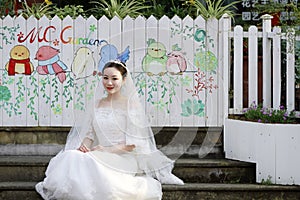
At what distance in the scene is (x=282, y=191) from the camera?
4805mm

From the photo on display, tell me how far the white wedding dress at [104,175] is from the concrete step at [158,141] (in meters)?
0.66

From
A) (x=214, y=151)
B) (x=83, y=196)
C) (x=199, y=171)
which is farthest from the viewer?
(x=214, y=151)

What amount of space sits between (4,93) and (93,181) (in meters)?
1.83

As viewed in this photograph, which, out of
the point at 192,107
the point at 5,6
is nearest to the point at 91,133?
the point at 192,107

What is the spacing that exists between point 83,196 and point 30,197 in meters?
0.67

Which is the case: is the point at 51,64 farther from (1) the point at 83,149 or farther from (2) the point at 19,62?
(1) the point at 83,149

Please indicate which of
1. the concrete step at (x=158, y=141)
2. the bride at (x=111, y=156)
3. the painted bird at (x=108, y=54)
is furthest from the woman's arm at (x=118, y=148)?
the painted bird at (x=108, y=54)

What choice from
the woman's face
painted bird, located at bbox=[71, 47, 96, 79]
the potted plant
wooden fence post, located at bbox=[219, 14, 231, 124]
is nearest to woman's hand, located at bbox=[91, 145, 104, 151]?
the woman's face

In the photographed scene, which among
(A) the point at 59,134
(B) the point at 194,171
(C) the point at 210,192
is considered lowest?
(C) the point at 210,192

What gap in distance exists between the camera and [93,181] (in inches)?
170

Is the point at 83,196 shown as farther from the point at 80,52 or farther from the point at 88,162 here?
the point at 80,52

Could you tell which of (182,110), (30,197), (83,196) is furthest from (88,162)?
(182,110)

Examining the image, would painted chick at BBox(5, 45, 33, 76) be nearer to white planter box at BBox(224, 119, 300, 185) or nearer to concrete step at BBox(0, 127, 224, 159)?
concrete step at BBox(0, 127, 224, 159)

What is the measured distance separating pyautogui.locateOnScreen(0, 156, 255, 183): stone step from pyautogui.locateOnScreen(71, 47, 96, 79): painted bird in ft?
3.38
